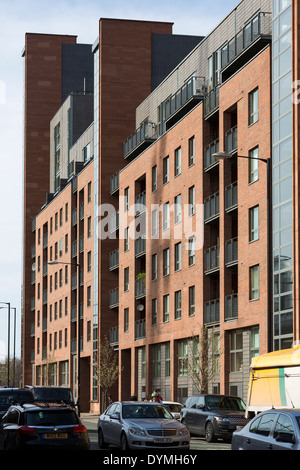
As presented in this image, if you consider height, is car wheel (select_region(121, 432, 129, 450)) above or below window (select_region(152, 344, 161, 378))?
below

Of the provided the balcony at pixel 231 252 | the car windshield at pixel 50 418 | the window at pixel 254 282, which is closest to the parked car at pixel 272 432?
the car windshield at pixel 50 418

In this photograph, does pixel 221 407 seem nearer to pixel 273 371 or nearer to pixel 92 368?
pixel 273 371

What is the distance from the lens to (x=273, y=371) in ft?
91.3

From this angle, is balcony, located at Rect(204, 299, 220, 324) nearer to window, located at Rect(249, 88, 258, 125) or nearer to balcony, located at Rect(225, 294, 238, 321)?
balcony, located at Rect(225, 294, 238, 321)

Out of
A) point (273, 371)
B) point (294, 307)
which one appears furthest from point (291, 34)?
point (273, 371)

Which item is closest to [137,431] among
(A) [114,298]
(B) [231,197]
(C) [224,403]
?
(C) [224,403]

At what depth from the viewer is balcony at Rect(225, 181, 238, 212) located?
47.8m

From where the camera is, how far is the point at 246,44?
47.5 metres

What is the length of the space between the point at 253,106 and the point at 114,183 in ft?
85.4

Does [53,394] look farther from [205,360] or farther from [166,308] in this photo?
[166,308]

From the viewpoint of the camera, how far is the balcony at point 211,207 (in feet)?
165

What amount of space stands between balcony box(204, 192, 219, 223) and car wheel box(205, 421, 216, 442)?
18.1 meters

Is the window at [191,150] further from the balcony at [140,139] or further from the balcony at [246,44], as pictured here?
the balcony at [140,139]

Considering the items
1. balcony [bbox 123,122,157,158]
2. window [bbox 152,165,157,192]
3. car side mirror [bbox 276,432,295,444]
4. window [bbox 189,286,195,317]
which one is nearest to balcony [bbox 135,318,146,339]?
window [bbox 152,165,157,192]
